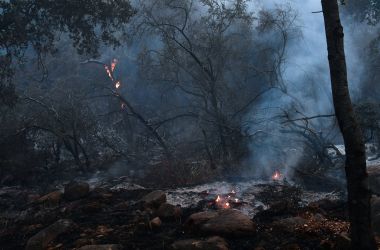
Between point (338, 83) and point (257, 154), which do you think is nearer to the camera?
point (338, 83)

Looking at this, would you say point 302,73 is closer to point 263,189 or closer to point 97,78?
point 263,189

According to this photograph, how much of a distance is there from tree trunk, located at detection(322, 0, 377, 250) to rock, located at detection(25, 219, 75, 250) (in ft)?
14.4

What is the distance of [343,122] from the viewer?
13.1 ft

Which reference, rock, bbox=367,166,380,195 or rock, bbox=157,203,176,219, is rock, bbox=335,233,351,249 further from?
rock, bbox=367,166,380,195

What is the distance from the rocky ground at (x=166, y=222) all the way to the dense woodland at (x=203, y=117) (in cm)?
5

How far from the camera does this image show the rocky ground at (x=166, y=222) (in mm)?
5441

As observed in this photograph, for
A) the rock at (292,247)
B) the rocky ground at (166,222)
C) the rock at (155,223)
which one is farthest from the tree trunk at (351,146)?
the rock at (155,223)

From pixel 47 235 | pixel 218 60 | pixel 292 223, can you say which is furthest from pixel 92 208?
pixel 218 60

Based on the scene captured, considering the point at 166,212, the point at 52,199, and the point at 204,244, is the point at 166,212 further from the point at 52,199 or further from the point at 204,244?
the point at 52,199

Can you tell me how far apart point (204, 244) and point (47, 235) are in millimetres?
2646

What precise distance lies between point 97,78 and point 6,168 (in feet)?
34.2

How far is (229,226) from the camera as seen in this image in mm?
5707

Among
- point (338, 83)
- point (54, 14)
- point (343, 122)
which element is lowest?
point (343, 122)

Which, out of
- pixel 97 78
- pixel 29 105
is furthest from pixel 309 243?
pixel 97 78
